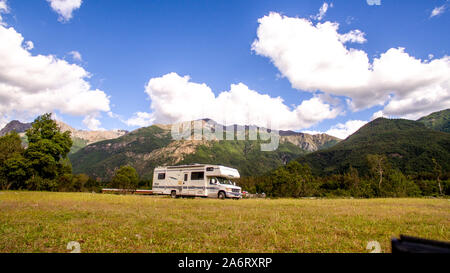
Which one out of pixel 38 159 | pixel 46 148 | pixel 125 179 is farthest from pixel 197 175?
pixel 125 179

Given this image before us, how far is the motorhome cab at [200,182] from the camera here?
28188 mm

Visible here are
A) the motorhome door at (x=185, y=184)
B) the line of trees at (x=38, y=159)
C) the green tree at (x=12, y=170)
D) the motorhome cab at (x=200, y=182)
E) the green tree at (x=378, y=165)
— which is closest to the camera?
the motorhome cab at (x=200, y=182)

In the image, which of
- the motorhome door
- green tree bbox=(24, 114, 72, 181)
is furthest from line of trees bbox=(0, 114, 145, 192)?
the motorhome door

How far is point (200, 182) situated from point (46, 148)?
1095 inches

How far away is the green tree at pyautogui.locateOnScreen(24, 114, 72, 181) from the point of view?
3894 centimetres

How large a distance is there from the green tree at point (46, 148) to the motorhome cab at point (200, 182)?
21.4 m

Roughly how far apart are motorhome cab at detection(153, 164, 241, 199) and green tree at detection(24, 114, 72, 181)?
21384 millimetres

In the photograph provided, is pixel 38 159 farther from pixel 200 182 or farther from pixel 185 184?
pixel 200 182

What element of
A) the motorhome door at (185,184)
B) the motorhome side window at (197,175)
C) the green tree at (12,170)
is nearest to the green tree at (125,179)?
the green tree at (12,170)

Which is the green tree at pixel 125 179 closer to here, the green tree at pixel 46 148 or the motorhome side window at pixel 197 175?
the green tree at pixel 46 148

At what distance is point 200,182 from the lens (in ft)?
95.0

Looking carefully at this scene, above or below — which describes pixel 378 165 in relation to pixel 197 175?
above

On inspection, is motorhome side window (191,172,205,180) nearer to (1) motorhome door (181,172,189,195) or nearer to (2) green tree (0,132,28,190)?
(1) motorhome door (181,172,189,195)
